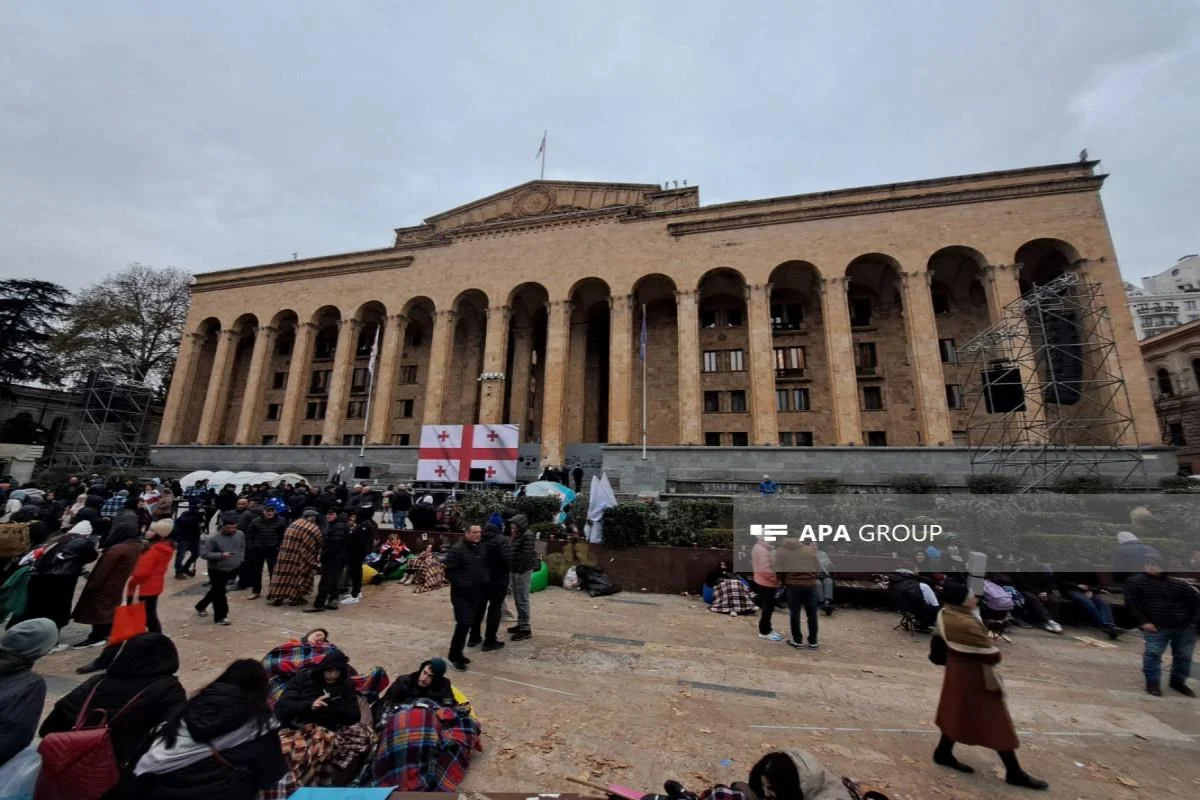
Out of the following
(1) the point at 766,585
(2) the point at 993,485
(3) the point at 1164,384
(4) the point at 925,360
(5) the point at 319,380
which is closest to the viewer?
(1) the point at 766,585

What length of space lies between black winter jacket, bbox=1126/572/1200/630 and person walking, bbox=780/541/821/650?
3710 mm

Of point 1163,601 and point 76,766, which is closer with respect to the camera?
point 76,766

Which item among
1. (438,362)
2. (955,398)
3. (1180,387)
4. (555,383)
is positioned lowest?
(955,398)

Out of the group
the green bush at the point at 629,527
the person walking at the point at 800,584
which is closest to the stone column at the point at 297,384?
the green bush at the point at 629,527

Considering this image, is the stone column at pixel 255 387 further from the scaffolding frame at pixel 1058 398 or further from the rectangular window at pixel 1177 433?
the rectangular window at pixel 1177 433

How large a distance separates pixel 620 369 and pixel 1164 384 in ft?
124

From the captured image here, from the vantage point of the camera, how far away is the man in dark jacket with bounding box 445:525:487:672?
242 inches

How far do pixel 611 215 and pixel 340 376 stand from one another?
19.0 meters

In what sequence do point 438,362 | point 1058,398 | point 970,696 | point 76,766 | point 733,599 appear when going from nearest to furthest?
point 76,766 → point 970,696 → point 733,599 → point 1058,398 → point 438,362

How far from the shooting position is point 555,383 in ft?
87.6

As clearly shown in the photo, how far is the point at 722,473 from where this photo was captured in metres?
21.9

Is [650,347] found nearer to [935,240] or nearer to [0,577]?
[935,240]

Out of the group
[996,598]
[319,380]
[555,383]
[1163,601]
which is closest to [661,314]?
[555,383]

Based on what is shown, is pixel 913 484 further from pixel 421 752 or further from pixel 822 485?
pixel 421 752
